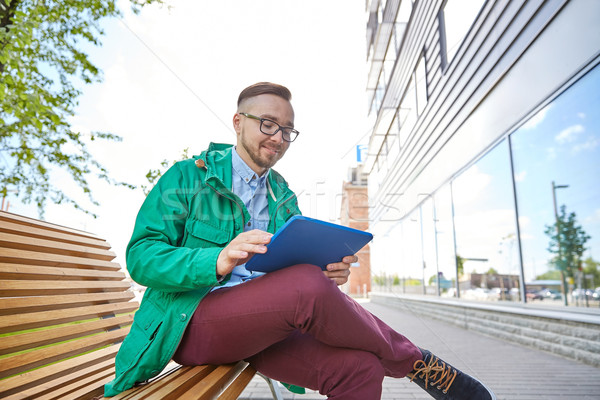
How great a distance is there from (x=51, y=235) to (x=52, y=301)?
0.39 m

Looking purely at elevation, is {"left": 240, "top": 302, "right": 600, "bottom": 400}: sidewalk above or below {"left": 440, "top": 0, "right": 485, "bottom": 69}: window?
below

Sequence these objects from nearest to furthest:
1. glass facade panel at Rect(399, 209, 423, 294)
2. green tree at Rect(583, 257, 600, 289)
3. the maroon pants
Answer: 1. the maroon pants
2. green tree at Rect(583, 257, 600, 289)
3. glass facade panel at Rect(399, 209, 423, 294)

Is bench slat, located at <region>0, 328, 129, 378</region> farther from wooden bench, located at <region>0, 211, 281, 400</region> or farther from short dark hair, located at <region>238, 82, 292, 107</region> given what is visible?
short dark hair, located at <region>238, 82, 292, 107</region>

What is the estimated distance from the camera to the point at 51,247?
188 centimetres

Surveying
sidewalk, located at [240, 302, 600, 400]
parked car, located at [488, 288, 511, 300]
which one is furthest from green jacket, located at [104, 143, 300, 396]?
parked car, located at [488, 288, 511, 300]

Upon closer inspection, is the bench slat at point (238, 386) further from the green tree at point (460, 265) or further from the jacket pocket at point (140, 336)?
the green tree at point (460, 265)

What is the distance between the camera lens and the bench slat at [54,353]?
1.33 metres

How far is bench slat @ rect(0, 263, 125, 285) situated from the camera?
1.55m

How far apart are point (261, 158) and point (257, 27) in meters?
5.20

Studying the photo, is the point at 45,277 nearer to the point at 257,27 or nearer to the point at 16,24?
the point at 16,24

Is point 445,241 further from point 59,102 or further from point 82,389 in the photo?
point 82,389

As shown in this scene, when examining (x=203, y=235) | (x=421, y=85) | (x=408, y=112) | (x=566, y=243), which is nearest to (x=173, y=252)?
(x=203, y=235)

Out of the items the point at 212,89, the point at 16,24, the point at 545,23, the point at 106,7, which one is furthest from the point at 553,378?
the point at 106,7

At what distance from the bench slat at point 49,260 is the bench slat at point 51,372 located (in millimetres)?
435
